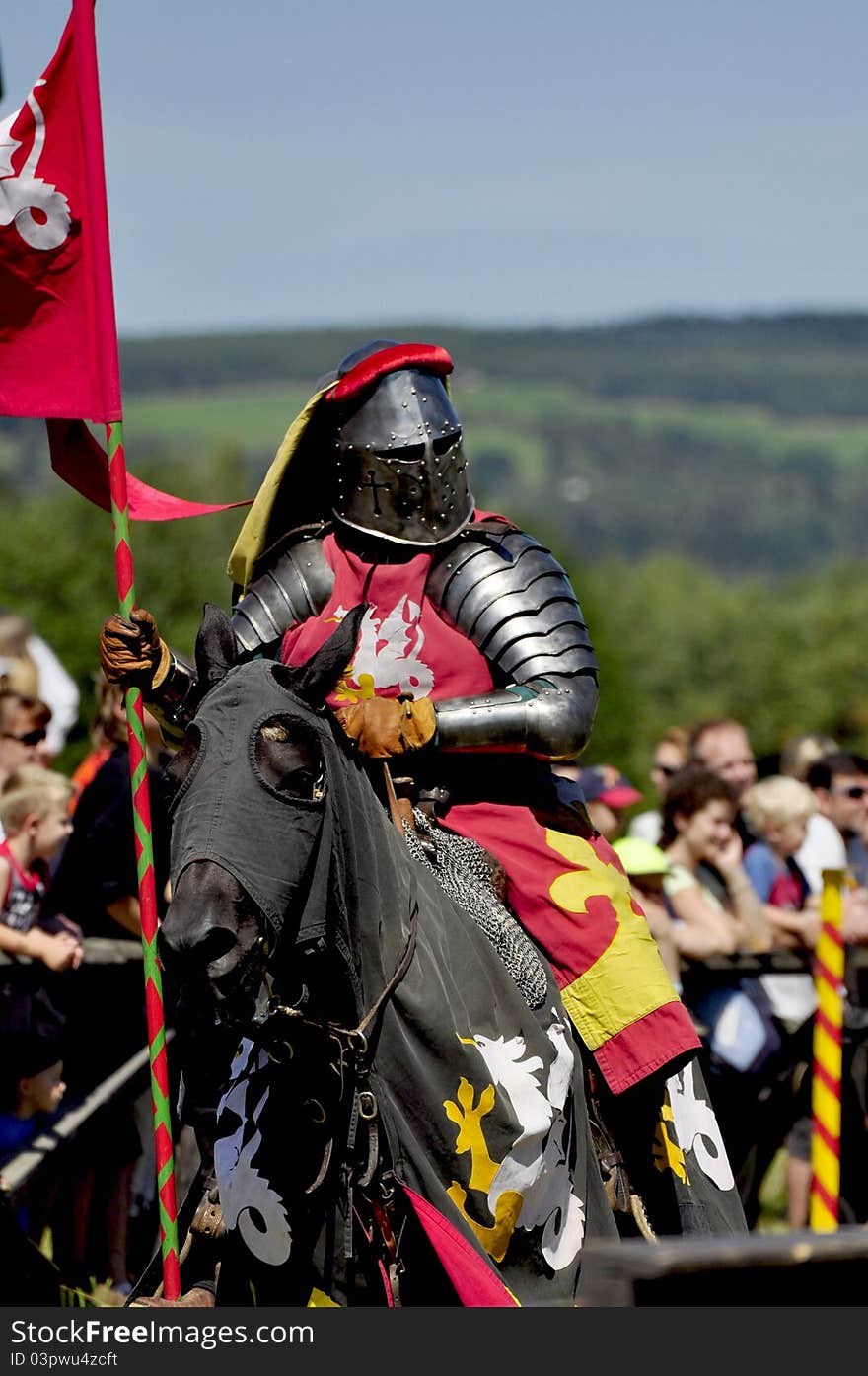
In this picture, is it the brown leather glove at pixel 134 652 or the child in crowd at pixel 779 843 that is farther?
the child in crowd at pixel 779 843

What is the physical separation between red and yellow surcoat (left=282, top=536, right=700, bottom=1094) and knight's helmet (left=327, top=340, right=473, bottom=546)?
124mm

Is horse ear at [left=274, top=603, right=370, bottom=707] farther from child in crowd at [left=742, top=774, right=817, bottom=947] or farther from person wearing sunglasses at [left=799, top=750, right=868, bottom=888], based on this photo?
person wearing sunglasses at [left=799, top=750, right=868, bottom=888]

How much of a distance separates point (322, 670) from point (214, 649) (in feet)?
0.90

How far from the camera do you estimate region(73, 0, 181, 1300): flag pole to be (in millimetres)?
5215

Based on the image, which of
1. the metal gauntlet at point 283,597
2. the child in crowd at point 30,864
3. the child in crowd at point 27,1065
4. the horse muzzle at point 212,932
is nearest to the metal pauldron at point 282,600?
the metal gauntlet at point 283,597

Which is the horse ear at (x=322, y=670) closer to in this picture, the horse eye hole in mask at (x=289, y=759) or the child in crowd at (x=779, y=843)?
the horse eye hole in mask at (x=289, y=759)

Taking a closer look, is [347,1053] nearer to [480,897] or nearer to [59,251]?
[480,897]

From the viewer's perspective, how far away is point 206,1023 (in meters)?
4.30

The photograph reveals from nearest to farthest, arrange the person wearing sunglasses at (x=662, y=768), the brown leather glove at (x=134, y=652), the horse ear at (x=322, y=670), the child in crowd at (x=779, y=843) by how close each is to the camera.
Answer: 1. the horse ear at (x=322, y=670)
2. the brown leather glove at (x=134, y=652)
3. the child in crowd at (x=779, y=843)
4. the person wearing sunglasses at (x=662, y=768)

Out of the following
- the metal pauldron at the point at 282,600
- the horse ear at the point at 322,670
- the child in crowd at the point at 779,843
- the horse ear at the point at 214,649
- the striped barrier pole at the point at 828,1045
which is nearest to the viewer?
the striped barrier pole at the point at 828,1045

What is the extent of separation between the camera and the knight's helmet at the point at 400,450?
542 cm

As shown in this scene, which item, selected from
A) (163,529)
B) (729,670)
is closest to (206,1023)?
(163,529)

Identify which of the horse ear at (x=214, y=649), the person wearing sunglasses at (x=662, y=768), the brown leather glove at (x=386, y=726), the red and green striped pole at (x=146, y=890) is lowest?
the person wearing sunglasses at (x=662, y=768)

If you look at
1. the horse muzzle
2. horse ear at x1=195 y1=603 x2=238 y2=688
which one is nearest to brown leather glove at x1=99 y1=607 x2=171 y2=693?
horse ear at x1=195 y1=603 x2=238 y2=688
